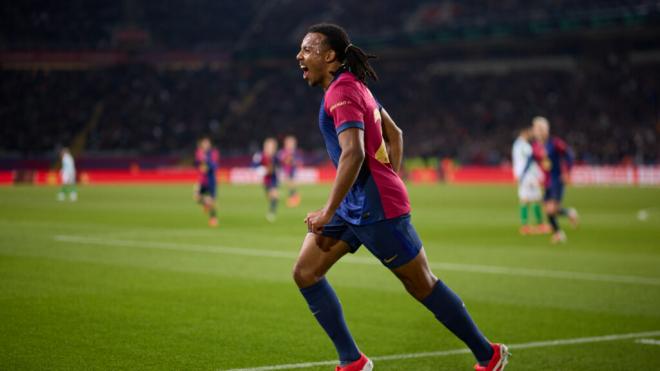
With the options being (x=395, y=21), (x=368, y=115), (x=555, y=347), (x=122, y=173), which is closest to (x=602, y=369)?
(x=555, y=347)

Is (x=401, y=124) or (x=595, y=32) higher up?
(x=595, y=32)

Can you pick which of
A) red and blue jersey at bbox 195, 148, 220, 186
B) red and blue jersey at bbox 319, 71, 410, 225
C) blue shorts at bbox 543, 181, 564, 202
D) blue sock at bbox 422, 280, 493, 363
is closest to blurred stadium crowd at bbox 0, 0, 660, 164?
red and blue jersey at bbox 195, 148, 220, 186

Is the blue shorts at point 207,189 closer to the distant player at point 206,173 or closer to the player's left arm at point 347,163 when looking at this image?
the distant player at point 206,173

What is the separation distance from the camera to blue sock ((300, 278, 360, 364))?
660 centimetres

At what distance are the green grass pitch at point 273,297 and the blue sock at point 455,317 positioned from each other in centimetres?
117

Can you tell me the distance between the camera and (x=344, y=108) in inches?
243

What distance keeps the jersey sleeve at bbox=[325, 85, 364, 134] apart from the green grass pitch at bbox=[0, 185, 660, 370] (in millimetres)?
2293

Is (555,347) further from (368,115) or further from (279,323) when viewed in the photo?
(368,115)

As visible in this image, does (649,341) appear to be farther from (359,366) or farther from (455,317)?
(359,366)

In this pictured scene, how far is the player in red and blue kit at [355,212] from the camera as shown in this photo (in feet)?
20.3

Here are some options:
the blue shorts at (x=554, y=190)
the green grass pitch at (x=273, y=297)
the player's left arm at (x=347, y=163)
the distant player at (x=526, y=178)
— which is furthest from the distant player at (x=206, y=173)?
the player's left arm at (x=347, y=163)

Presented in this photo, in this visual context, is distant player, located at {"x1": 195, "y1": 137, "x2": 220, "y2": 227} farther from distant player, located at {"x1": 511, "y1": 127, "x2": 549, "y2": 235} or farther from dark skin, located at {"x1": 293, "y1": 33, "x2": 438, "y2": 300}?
dark skin, located at {"x1": 293, "y1": 33, "x2": 438, "y2": 300}

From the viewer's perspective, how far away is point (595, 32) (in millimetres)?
57750

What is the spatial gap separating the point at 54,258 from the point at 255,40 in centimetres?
5853
